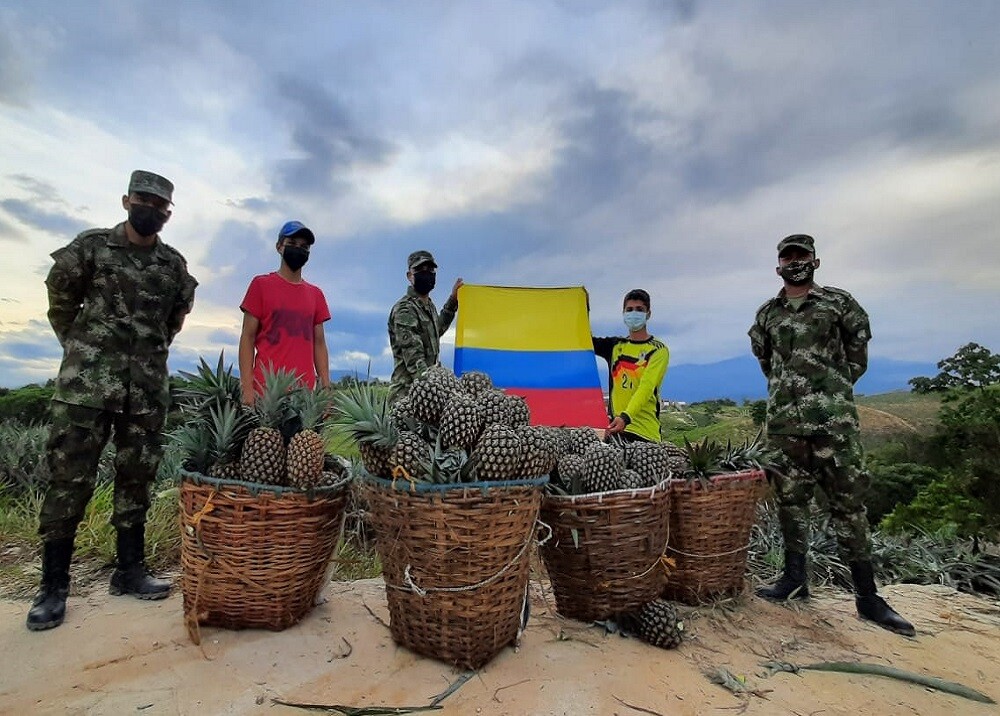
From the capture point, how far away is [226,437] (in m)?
3.09

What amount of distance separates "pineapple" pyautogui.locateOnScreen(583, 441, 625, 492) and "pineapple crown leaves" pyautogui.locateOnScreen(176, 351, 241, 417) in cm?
196

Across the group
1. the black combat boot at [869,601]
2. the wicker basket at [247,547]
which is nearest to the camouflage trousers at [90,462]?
the wicker basket at [247,547]

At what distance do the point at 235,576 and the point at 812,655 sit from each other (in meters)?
3.07

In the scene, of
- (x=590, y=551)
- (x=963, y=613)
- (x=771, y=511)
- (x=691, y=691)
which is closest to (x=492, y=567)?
(x=590, y=551)

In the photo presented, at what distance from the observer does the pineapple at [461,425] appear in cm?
279

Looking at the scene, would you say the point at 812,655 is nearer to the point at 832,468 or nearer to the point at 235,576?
the point at 832,468

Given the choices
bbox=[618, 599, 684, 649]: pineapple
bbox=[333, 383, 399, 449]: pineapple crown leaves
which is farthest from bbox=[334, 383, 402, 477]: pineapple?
bbox=[618, 599, 684, 649]: pineapple

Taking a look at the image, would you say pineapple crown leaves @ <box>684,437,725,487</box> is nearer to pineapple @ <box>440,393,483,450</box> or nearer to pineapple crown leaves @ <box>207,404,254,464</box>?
pineapple @ <box>440,393,483,450</box>

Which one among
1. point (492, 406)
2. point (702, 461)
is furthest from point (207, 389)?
point (702, 461)

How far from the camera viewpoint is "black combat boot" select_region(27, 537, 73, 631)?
3.27 m

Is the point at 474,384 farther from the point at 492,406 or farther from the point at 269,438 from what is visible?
the point at 269,438

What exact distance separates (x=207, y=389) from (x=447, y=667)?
1922mm

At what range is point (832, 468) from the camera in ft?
13.3

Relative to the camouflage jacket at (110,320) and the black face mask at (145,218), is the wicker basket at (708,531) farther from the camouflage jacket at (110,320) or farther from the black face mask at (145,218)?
the black face mask at (145,218)
